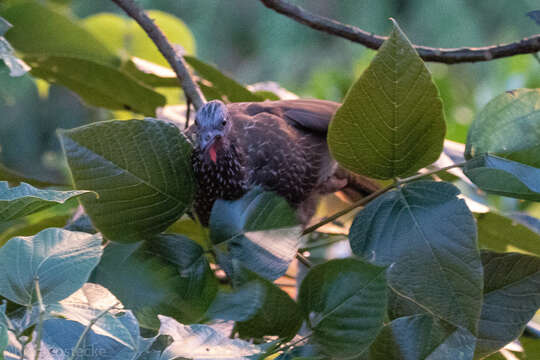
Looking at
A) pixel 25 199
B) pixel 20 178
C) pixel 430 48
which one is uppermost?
pixel 430 48

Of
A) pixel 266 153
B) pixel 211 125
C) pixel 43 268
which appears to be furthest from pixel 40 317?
pixel 266 153

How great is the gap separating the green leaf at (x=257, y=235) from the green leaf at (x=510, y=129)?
15 cm

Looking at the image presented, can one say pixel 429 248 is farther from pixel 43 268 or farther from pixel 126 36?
pixel 126 36

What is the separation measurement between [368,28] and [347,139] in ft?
11.6

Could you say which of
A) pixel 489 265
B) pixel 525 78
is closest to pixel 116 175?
pixel 489 265

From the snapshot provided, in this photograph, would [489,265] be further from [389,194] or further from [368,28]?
[368,28]

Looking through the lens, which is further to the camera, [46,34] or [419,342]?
[46,34]

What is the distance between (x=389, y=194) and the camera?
441mm

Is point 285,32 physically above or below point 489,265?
below

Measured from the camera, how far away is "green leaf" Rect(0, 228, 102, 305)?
35 cm

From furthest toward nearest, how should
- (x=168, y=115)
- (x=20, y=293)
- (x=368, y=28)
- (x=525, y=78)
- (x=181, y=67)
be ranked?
(x=368, y=28), (x=525, y=78), (x=168, y=115), (x=181, y=67), (x=20, y=293)

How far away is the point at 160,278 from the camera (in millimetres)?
429

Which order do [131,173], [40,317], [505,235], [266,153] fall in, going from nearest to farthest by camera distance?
[40,317] < [131,173] < [505,235] < [266,153]

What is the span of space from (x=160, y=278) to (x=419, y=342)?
0.60 ft
